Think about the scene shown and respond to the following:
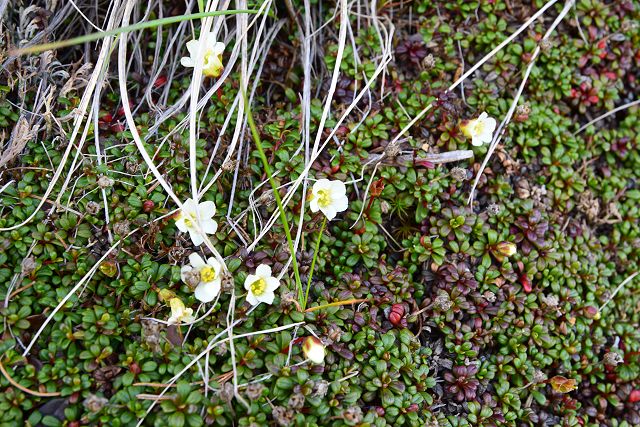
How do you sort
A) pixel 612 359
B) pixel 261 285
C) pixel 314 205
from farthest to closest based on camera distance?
pixel 612 359 → pixel 314 205 → pixel 261 285

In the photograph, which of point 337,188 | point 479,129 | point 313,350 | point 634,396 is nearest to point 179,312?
point 313,350

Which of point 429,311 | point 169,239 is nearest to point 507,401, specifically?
point 429,311

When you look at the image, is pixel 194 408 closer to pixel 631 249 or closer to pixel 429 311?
pixel 429 311

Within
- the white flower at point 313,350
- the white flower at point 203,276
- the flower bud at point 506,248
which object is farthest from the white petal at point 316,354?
the flower bud at point 506,248

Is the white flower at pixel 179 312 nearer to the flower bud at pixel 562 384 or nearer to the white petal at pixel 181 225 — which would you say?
the white petal at pixel 181 225

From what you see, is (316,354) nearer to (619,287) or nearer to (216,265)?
→ (216,265)

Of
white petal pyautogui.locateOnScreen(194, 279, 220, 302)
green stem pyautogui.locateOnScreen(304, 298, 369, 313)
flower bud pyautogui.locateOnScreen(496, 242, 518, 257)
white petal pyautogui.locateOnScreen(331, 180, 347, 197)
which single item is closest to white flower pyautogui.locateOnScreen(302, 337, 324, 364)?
green stem pyautogui.locateOnScreen(304, 298, 369, 313)
